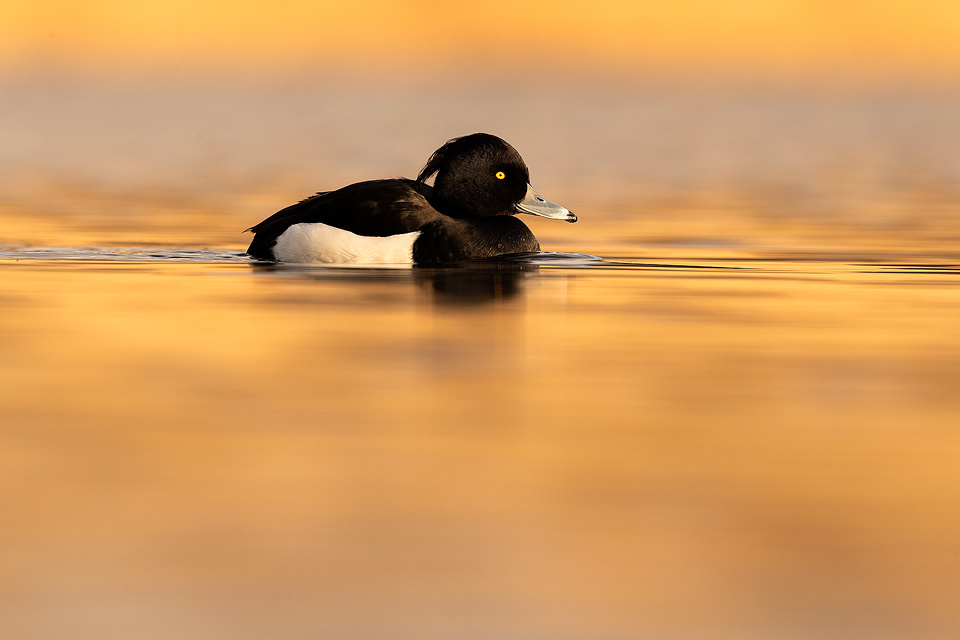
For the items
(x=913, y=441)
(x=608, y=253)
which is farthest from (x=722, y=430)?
(x=608, y=253)

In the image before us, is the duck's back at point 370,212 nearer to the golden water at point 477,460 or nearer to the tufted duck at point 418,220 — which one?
the tufted duck at point 418,220

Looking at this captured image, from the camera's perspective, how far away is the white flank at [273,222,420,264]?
875cm

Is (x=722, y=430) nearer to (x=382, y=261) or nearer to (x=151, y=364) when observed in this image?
(x=151, y=364)

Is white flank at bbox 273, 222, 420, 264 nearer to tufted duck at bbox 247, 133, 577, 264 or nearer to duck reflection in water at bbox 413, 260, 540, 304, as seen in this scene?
tufted duck at bbox 247, 133, 577, 264

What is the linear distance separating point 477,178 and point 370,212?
895mm

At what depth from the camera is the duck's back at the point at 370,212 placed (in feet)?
28.7

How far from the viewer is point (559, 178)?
16625mm

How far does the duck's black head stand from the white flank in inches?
22.9

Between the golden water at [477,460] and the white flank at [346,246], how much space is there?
1.19 metres

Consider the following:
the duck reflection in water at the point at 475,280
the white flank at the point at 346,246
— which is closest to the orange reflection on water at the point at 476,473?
the duck reflection in water at the point at 475,280

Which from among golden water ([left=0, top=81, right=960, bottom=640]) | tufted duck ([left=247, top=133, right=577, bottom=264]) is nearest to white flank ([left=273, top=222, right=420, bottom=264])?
tufted duck ([left=247, top=133, right=577, bottom=264])

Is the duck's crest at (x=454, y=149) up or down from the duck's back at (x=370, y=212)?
up

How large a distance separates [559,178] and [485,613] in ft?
46.8

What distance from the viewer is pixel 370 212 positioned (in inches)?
344
